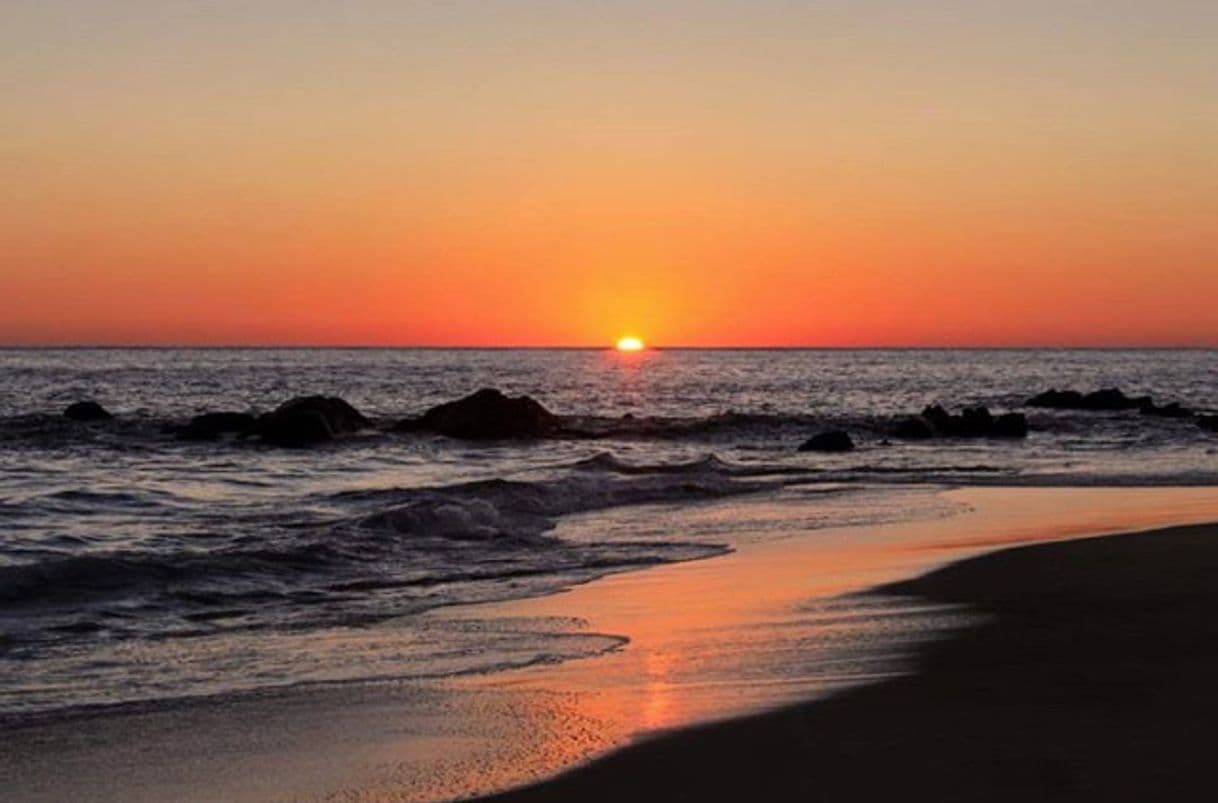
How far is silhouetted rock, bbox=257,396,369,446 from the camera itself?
38219 mm

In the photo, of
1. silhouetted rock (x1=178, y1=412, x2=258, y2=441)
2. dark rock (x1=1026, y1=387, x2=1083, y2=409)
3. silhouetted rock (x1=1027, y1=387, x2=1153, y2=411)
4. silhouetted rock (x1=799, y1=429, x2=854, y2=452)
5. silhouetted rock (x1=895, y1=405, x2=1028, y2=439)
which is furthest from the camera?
dark rock (x1=1026, y1=387, x2=1083, y2=409)

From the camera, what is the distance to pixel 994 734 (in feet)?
25.3

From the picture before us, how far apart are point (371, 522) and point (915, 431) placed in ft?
88.8

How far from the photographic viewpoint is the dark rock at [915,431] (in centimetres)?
4378

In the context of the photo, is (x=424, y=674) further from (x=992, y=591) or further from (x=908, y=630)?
(x=992, y=591)

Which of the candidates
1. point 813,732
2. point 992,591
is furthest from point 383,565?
point 813,732

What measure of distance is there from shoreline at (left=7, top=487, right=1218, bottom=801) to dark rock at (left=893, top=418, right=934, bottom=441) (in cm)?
3098

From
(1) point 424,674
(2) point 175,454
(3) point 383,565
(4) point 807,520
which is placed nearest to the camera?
(1) point 424,674

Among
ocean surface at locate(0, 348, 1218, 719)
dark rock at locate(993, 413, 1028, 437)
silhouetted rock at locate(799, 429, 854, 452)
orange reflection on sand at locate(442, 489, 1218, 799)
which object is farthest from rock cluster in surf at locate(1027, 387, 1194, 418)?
orange reflection on sand at locate(442, 489, 1218, 799)

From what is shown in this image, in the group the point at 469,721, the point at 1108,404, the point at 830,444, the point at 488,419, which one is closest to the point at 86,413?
the point at 488,419

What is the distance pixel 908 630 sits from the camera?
11.2 m

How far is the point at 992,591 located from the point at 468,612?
13.8ft

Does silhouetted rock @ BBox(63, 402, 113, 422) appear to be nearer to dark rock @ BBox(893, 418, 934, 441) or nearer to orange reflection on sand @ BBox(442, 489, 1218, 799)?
dark rock @ BBox(893, 418, 934, 441)

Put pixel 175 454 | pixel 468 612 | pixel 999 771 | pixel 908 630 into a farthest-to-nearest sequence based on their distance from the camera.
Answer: pixel 175 454 → pixel 468 612 → pixel 908 630 → pixel 999 771
